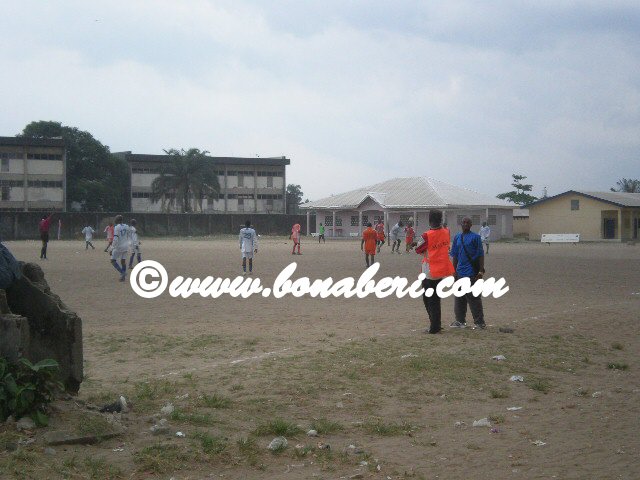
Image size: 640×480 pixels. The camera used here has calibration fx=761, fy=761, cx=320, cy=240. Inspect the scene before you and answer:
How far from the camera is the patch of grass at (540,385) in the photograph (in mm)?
8231

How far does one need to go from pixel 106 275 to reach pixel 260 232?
50589 mm

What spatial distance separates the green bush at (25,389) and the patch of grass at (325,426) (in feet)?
7.28

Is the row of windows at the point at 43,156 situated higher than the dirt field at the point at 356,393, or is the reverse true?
the row of windows at the point at 43,156

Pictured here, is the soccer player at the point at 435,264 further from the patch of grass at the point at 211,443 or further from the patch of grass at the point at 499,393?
the patch of grass at the point at 211,443

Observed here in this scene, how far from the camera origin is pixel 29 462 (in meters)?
5.30

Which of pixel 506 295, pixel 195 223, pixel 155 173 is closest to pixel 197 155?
pixel 155 173

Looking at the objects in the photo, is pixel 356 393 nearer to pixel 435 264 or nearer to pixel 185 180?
pixel 435 264

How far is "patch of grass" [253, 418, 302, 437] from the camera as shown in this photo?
21.0 feet

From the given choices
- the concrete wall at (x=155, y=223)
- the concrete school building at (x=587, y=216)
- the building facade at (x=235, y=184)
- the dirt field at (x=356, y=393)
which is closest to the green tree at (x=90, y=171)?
the building facade at (x=235, y=184)

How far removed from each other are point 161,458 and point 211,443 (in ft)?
1.55

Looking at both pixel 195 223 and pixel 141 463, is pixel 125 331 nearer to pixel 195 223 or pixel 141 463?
pixel 141 463

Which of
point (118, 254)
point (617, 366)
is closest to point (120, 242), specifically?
point (118, 254)

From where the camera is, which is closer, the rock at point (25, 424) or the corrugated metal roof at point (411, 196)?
the rock at point (25, 424)

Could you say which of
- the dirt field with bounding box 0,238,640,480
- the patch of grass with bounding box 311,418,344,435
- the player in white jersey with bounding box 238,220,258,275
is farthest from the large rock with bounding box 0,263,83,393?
the player in white jersey with bounding box 238,220,258,275
